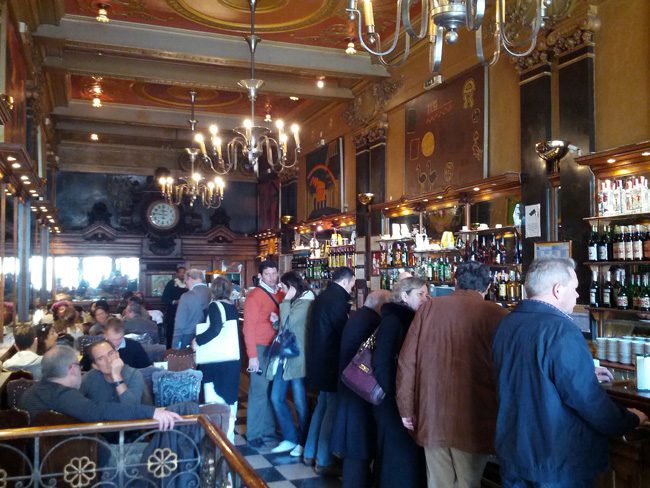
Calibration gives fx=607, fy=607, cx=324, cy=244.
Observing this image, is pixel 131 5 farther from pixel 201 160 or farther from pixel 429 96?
pixel 201 160

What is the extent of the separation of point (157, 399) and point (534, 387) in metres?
2.47

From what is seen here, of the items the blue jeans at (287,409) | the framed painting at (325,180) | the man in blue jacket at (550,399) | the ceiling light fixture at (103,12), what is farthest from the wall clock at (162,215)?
the man in blue jacket at (550,399)

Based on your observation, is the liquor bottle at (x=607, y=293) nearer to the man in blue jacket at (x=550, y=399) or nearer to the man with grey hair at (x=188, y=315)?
the man in blue jacket at (x=550, y=399)

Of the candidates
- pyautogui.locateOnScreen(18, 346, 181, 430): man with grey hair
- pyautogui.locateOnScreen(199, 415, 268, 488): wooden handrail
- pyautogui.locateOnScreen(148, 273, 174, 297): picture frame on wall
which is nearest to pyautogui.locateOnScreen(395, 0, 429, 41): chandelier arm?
pyautogui.locateOnScreen(199, 415, 268, 488): wooden handrail

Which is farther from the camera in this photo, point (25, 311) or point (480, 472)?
point (25, 311)

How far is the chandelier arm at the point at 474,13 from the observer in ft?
9.58

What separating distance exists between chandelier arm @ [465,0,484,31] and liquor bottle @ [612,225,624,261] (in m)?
2.96

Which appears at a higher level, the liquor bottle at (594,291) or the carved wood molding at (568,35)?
the carved wood molding at (568,35)

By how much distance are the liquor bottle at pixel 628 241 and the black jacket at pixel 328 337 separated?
2.39m

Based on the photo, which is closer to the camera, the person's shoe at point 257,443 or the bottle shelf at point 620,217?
the bottle shelf at point 620,217

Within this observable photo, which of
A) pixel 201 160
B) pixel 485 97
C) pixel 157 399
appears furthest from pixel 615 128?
pixel 201 160

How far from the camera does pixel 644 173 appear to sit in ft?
16.9

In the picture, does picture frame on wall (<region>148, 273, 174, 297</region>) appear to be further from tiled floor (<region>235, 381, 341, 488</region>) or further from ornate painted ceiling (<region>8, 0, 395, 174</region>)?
tiled floor (<region>235, 381, 341, 488</region>)

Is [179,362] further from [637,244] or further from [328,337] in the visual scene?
[637,244]
